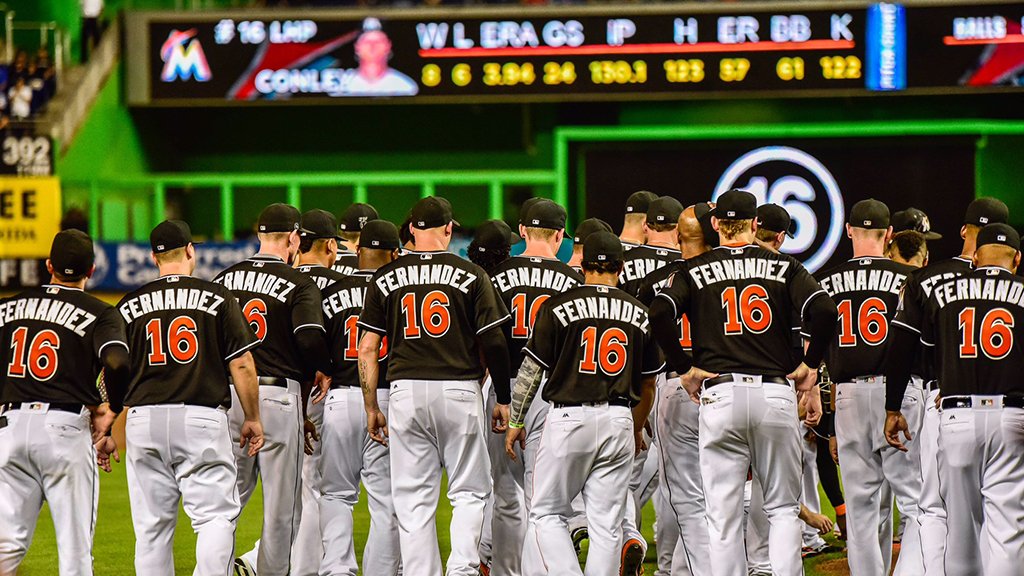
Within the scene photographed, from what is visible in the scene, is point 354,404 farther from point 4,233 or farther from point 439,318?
point 4,233

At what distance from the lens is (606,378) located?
7.43 m

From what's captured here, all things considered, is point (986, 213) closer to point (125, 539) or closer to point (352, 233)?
point (352, 233)

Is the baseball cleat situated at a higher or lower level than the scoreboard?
lower

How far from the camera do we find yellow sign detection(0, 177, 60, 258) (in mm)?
17859

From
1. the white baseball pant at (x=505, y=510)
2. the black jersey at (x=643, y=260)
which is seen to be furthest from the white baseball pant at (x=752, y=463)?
the black jersey at (x=643, y=260)

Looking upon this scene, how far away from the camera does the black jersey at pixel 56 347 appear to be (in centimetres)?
723

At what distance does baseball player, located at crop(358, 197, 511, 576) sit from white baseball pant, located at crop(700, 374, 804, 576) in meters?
1.28

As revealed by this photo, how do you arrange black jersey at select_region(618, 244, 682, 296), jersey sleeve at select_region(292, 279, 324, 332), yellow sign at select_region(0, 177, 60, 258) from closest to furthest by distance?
jersey sleeve at select_region(292, 279, 324, 332), black jersey at select_region(618, 244, 682, 296), yellow sign at select_region(0, 177, 60, 258)

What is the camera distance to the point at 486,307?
301 inches

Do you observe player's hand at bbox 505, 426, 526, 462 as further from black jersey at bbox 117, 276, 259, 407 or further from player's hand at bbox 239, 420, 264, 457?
black jersey at bbox 117, 276, 259, 407

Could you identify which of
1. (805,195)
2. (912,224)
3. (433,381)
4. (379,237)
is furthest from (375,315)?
(805,195)

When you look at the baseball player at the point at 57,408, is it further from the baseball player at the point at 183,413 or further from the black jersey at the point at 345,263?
the black jersey at the point at 345,263

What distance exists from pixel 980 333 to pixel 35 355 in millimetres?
5085

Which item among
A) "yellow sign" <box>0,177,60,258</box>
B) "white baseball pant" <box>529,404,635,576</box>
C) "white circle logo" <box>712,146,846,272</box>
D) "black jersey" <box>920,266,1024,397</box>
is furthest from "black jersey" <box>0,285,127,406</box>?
"white circle logo" <box>712,146,846,272</box>
